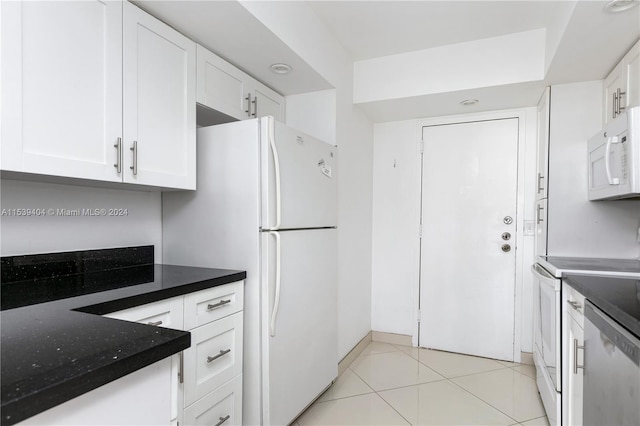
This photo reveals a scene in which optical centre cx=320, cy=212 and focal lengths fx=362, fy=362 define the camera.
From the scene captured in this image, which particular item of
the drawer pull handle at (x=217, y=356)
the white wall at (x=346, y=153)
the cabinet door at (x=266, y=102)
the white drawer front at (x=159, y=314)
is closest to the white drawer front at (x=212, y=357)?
→ the drawer pull handle at (x=217, y=356)

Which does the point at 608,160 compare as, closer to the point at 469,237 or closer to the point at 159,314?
the point at 469,237

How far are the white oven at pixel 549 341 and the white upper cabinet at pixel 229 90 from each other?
2.03 meters

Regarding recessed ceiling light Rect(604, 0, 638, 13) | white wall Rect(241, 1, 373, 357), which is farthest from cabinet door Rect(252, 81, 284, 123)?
recessed ceiling light Rect(604, 0, 638, 13)

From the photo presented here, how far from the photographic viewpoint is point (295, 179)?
1998 millimetres

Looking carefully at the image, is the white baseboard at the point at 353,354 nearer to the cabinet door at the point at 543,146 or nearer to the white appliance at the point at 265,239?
the white appliance at the point at 265,239

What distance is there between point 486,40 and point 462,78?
30 cm

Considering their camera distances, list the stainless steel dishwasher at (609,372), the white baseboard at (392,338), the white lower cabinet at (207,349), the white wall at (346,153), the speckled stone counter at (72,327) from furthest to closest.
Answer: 1. the white baseboard at (392,338)
2. the white wall at (346,153)
3. the white lower cabinet at (207,349)
4. the stainless steel dishwasher at (609,372)
5. the speckled stone counter at (72,327)

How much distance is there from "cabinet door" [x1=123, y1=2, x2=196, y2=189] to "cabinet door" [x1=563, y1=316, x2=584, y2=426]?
1975mm

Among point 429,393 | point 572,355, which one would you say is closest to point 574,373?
point 572,355

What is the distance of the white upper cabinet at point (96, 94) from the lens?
3.93 feet

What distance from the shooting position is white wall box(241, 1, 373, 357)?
6.96ft

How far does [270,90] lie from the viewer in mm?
2633

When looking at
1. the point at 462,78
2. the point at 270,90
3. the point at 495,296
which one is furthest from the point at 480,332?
the point at 270,90

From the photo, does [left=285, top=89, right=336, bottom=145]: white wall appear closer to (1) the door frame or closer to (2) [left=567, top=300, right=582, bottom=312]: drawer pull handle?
(1) the door frame
